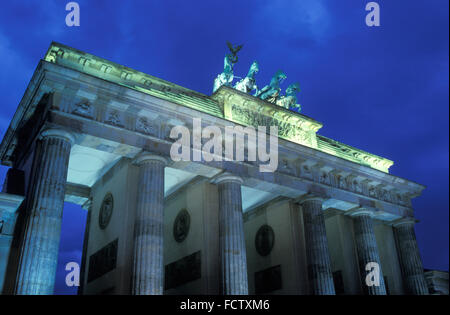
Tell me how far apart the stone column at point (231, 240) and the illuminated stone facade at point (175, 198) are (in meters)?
0.05

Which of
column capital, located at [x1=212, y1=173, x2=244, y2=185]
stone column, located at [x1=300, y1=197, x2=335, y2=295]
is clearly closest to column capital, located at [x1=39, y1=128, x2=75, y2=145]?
column capital, located at [x1=212, y1=173, x2=244, y2=185]

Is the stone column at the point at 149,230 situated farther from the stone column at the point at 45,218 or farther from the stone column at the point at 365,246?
the stone column at the point at 365,246

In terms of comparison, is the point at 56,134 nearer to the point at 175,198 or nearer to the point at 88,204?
the point at 88,204

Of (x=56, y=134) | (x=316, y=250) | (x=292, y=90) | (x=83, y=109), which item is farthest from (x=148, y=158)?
(x=292, y=90)

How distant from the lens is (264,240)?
2795 cm

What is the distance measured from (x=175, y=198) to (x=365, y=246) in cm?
1227

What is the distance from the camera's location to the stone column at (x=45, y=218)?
15.6 m

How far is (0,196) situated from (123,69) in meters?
8.52

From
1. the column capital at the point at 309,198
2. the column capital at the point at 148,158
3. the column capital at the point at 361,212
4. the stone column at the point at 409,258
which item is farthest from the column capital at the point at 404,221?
the column capital at the point at 148,158

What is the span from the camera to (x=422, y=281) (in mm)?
29375

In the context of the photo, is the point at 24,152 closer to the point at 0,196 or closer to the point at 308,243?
the point at 0,196

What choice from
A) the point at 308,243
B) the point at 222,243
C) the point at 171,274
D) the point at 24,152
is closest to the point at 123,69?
the point at 24,152

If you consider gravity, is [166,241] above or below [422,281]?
above

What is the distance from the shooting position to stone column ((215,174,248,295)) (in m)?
20.6
